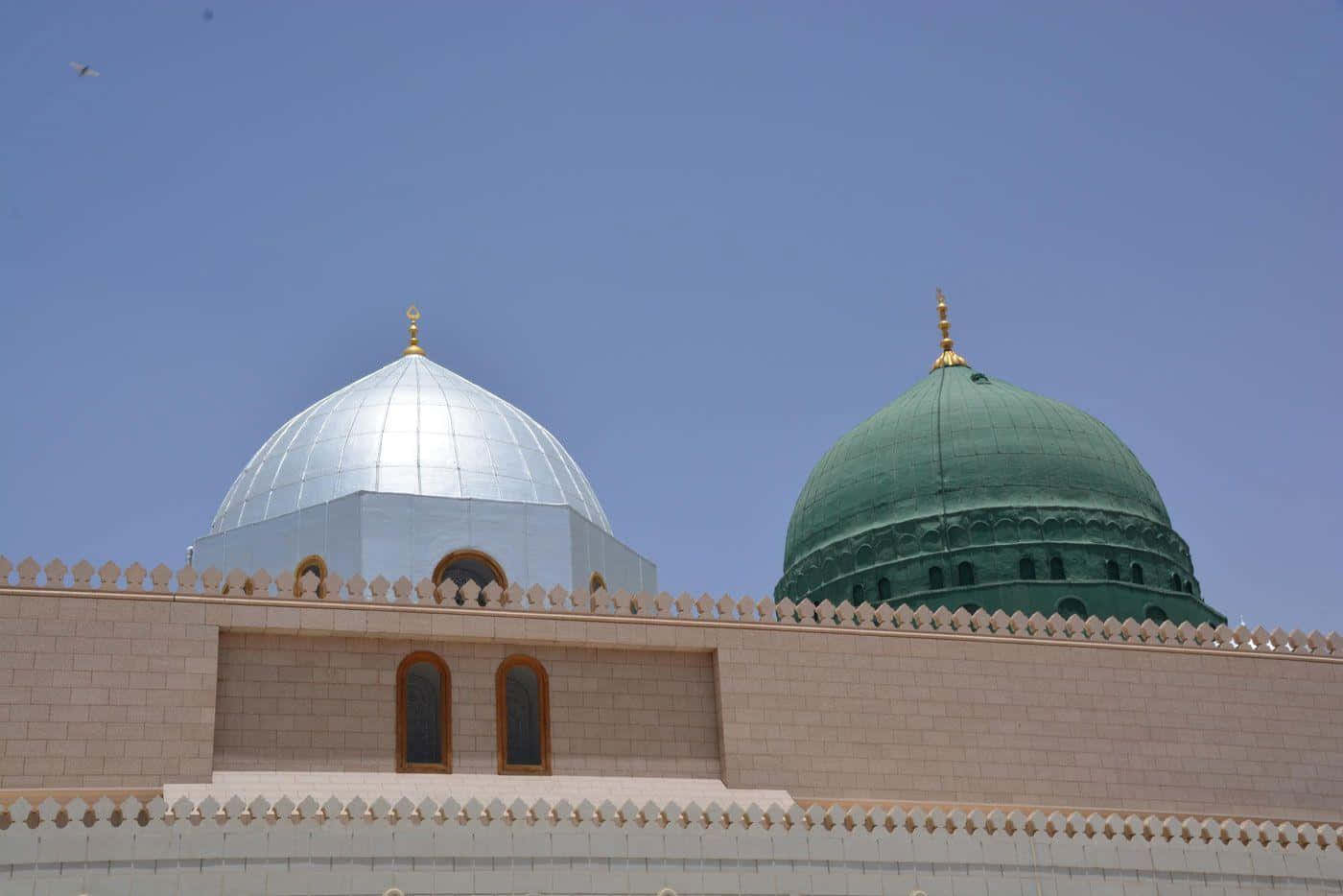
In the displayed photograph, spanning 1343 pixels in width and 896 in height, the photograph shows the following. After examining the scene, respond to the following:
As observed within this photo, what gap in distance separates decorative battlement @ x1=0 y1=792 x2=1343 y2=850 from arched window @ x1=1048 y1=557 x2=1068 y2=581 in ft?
30.3

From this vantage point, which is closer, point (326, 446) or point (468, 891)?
point (468, 891)

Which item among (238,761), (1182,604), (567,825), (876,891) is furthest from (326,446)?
(1182,604)

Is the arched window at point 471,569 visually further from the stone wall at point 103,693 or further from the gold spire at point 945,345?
the gold spire at point 945,345

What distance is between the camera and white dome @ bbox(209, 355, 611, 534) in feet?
62.3

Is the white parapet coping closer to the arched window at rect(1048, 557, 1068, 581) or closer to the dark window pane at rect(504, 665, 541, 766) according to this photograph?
the dark window pane at rect(504, 665, 541, 766)

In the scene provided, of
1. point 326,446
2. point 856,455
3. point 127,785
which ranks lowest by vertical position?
point 127,785

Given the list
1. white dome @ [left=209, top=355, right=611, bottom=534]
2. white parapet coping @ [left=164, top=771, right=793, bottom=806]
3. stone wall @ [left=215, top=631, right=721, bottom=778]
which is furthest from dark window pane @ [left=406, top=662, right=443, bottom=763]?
white dome @ [left=209, top=355, right=611, bottom=534]

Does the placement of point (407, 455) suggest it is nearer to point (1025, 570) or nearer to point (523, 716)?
point (523, 716)

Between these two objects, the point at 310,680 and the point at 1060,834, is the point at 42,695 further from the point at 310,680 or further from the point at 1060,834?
the point at 1060,834

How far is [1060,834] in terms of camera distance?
50.9 ft

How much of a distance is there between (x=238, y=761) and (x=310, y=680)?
38.7 inches

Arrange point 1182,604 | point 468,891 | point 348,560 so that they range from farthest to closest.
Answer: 1. point 1182,604
2. point 348,560
3. point 468,891

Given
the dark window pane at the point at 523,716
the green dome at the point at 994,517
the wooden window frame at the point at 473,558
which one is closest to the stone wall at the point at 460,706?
the dark window pane at the point at 523,716

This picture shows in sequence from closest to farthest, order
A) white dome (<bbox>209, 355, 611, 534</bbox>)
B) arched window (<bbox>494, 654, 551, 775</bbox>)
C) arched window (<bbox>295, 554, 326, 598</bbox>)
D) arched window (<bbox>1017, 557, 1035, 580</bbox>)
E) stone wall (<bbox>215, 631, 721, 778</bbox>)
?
stone wall (<bbox>215, 631, 721, 778</bbox>) → arched window (<bbox>494, 654, 551, 775</bbox>) → arched window (<bbox>295, 554, 326, 598</bbox>) → white dome (<bbox>209, 355, 611, 534</bbox>) → arched window (<bbox>1017, 557, 1035, 580</bbox>)
